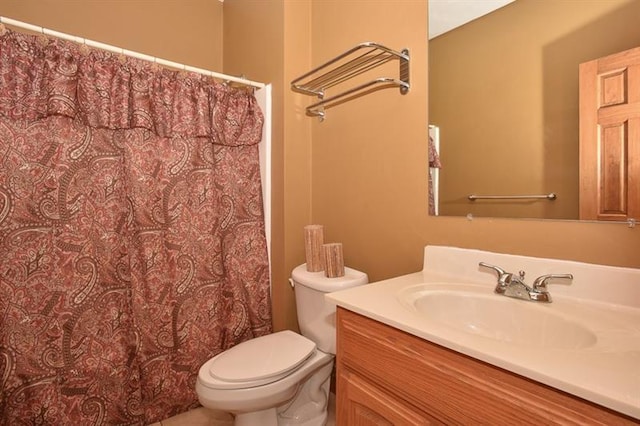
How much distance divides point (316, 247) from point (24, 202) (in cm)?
121

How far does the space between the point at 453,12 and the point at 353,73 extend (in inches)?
19.1

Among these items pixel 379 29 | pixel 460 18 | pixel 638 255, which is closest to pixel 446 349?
pixel 638 255

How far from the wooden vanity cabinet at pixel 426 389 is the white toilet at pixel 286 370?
1.17ft

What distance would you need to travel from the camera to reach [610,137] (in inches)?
33.0

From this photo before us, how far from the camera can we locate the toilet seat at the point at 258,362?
3.79 feet

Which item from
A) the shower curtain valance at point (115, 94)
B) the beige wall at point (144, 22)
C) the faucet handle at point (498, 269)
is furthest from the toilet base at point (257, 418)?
the beige wall at point (144, 22)

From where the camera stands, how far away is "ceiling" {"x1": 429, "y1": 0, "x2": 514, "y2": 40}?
3.62 feet

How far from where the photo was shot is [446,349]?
0.67 m

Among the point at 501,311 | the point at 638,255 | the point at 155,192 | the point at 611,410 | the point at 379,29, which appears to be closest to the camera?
the point at 611,410

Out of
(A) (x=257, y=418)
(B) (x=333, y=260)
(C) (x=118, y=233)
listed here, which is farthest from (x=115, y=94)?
(A) (x=257, y=418)

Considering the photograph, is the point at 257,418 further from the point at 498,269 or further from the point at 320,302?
the point at 498,269

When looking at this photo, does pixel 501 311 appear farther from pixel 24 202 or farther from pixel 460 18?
pixel 24 202

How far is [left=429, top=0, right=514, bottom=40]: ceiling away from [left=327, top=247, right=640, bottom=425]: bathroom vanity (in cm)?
84

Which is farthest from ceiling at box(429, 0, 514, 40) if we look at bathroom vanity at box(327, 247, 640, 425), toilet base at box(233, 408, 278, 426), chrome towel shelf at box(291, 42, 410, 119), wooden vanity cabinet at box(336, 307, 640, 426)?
toilet base at box(233, 408, 278, 426)
